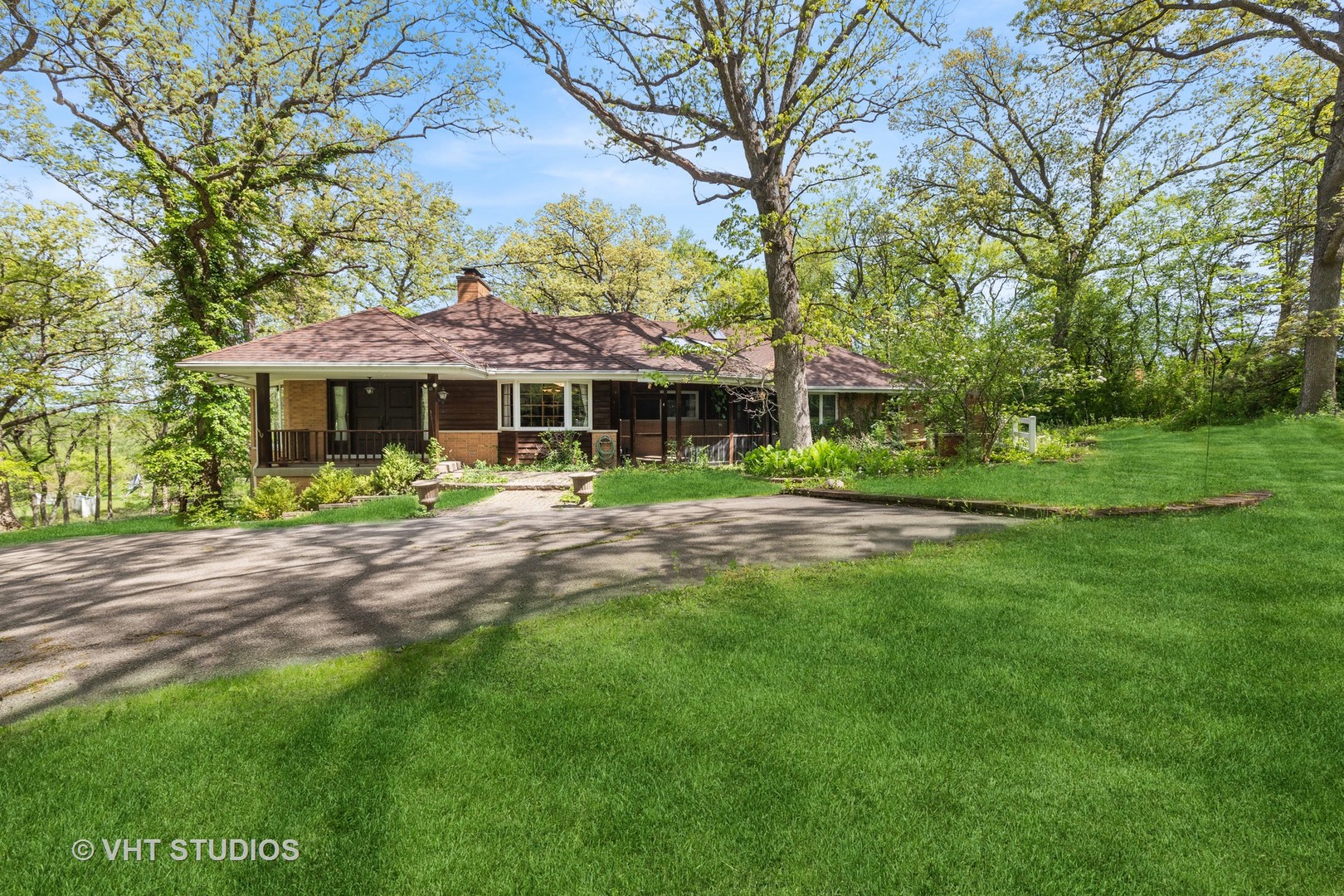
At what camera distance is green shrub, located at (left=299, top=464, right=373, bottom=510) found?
39.3 ft

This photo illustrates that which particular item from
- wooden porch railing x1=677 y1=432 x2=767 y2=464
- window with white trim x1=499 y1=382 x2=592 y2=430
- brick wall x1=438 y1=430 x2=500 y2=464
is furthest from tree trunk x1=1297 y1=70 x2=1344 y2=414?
brick wall x1=438 y1=430 x2=500 y2=464

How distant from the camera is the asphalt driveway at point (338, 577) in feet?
13.3

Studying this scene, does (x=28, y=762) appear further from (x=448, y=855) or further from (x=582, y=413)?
Result: (x=582, y=413)

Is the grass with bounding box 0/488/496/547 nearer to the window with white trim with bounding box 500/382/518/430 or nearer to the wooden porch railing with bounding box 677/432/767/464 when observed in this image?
the window with white trim with bounding box 500/382/518/430

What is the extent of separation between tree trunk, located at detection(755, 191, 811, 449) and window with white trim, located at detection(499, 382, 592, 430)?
6000 millimetres

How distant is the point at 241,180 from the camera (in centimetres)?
1644

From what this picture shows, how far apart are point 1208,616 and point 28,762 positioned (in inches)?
265

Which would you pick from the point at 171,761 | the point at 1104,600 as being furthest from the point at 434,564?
the point at 1104,600

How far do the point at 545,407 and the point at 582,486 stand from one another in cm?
735

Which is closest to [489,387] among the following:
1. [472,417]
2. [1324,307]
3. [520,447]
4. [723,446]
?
[472,417]

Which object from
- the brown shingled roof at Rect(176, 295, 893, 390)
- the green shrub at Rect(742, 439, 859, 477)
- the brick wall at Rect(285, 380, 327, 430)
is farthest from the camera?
the brick wall at Rect(285, 380, 327, 430)

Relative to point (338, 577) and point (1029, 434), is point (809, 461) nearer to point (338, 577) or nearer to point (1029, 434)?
point (1029, 434)

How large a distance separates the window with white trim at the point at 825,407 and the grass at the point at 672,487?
911 cm

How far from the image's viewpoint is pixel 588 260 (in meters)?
32.5
